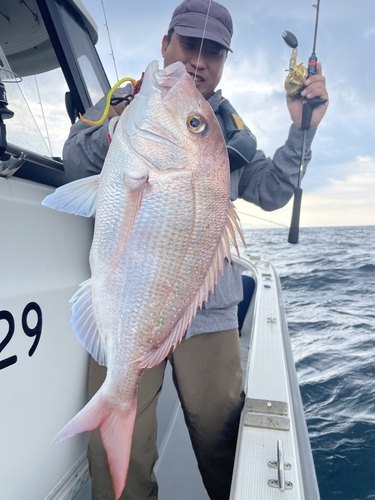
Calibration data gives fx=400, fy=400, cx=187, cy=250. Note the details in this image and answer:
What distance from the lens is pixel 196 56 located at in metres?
1.71

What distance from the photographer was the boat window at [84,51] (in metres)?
2.30

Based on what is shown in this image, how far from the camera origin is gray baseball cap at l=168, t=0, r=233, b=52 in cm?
164

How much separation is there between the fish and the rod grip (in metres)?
0.60

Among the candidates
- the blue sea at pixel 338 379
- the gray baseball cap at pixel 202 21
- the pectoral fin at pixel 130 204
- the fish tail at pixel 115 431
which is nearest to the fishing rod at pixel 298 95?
the gray baseball cap at pixel 202 21

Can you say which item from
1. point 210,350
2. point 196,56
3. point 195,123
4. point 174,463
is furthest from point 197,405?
point 196,56

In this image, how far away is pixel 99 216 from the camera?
1.11 metres

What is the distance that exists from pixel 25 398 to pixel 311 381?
322 centimetres

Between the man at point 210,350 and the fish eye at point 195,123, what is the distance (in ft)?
1.59

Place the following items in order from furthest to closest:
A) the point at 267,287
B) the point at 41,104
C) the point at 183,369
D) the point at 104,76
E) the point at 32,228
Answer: the point at 267,287
the point at 104,76
the point at 41,104
the point at 183,369
the point at 32,228

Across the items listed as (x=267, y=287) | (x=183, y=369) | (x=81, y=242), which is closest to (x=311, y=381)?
(x=267, y=287)

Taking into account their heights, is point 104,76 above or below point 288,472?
above

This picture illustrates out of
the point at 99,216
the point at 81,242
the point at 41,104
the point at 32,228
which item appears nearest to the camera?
the point at 99,216

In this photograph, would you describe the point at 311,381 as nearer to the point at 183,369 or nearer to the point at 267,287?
the point at 267,287

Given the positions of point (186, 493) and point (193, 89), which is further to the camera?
point (186, 493)
